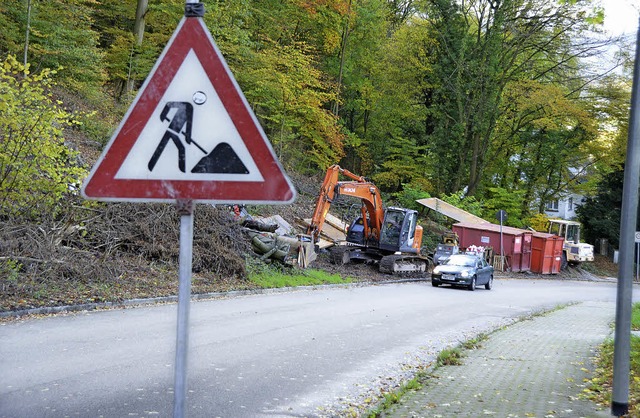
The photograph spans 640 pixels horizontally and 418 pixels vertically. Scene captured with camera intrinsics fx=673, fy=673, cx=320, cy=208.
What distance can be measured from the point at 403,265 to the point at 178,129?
2817cm

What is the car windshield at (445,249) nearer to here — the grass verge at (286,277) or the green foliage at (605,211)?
the grass verge at (286,277)

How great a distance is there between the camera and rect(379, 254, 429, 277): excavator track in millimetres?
29797

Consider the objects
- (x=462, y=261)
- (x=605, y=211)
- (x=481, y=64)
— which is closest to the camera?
(x=462, y=261)

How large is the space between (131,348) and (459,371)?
483 cm

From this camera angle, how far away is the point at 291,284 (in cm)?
2192

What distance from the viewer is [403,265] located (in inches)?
1213

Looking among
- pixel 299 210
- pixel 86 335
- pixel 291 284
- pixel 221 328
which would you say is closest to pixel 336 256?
pixel 299 210

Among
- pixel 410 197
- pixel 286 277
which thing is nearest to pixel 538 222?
pixel 410 197

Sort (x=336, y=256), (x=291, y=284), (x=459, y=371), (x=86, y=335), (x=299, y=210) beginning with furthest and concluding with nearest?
(x=299, y=210) → (x=336, y=256) → (x=291, y=284) → (x=86, y=335) → (x=459, y=371)

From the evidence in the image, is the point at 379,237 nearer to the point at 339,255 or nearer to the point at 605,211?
the point at 339,255

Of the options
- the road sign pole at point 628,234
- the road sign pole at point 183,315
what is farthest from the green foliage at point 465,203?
the road sign pole at point 183,315

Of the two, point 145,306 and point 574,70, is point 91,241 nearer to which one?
A: point 145,306

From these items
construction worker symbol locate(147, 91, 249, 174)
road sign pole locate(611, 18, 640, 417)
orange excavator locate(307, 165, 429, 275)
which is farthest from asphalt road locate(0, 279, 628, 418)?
orange excavator locate(307, 165, 429, 275)

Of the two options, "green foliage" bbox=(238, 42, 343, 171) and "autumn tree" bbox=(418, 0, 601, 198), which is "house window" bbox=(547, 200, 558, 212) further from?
"green foliage" bbox=(238, 42, 343, 171)
